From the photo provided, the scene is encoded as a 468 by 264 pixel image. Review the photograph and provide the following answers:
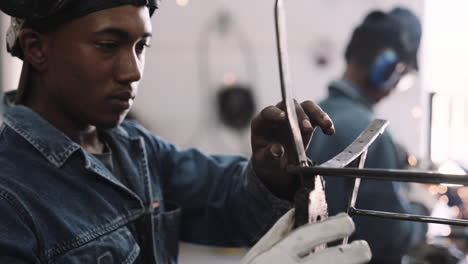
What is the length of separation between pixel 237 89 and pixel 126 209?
142cm

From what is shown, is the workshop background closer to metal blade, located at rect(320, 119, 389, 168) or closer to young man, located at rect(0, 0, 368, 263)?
young man, located at rect(0, 0, 368, 263)

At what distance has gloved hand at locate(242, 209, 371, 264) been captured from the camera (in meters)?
0.53

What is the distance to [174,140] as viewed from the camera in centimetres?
234

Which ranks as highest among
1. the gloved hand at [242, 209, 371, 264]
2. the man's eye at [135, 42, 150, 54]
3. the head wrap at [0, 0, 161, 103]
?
the head wrap at [0, 0, 161, 103]

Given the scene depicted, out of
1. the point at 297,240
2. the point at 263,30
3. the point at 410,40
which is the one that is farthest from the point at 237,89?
the point at 297,240

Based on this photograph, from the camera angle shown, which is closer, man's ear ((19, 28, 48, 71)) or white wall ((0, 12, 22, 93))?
man's ear ((19, 28, 48, 71))

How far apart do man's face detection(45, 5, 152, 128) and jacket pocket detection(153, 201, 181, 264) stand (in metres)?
0.27

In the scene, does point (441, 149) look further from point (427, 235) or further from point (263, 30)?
point (263, 30)

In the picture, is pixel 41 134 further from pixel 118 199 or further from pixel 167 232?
pixel 167 232

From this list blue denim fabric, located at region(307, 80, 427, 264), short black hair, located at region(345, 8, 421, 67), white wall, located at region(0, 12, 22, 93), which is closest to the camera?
blue denim fabric, located at region(307, 80, 427, 264)

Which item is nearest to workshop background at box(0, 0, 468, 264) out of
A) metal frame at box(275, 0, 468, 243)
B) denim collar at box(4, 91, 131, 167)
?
denim collar at box(4, 91, 131, 167)

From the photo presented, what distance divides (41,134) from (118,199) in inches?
7.6

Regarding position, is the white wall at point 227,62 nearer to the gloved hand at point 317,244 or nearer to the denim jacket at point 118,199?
the denim jacket at point 118,199

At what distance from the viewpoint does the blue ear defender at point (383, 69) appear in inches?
68.2
